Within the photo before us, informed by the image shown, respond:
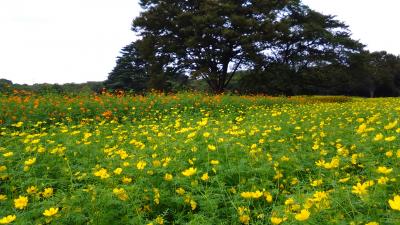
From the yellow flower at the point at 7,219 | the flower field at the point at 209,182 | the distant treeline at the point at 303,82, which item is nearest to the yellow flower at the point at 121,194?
the flower field at the point at 209,182

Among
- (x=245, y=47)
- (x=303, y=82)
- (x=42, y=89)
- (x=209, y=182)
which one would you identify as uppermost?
(x=245, y=47)

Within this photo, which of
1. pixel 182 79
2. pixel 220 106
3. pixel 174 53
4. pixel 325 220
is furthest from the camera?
pixel 182 79

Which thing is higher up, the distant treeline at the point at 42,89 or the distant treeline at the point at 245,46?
the distant treeline at the point at 245,46

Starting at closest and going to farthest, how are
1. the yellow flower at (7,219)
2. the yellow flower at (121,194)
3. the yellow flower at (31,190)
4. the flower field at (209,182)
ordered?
the yellow flower at (7,219), the flower field at (209,182), the yellow flower at (121,194), the yellow flower at (31,190)

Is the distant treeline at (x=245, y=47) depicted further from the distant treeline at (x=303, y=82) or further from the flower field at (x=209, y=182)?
the flower field at (x=209, y=182)

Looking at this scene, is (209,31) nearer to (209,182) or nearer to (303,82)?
(303,82)

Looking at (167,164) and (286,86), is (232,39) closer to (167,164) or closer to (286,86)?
(286,86)

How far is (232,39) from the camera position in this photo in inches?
822

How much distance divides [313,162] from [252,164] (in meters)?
0.62

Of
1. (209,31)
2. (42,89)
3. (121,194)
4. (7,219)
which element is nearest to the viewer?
(7,219)

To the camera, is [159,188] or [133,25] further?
[133,25]

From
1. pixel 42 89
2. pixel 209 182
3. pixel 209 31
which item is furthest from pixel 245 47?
pixel 209 182

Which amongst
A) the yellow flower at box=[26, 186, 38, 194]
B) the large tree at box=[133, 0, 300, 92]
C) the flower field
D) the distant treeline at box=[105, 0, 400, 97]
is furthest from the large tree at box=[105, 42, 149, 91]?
the yellow flower at box=[26, 186, 38, 194]

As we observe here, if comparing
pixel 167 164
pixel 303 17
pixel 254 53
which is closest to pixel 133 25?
pixel 254 53
